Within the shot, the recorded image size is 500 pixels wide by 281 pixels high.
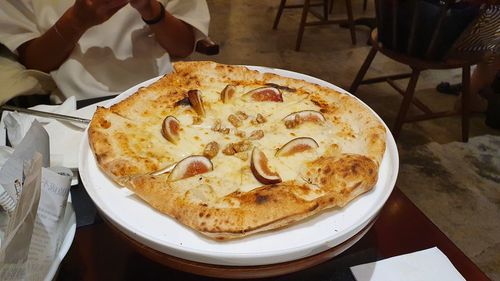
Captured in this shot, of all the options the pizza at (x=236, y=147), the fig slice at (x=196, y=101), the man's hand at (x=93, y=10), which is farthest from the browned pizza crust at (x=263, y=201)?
the man's hand at (x=93, y=10)

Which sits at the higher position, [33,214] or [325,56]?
[33,214]

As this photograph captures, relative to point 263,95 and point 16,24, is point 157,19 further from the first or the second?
point 263,95

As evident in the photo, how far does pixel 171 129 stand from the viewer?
91 centimetres

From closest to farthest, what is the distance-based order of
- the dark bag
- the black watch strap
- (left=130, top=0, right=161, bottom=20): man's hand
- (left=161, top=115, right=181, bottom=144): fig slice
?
(left=161, top=115, right=181, bottom=144): fig slice
(left=130, top=0, right=161, bottom=20): man's hand
the black watch strap
the dark bag

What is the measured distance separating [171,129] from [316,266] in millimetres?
400

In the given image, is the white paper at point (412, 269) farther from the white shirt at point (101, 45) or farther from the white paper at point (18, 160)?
the white shirt at point (101, 45)

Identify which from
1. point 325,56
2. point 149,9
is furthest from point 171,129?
point 325,56

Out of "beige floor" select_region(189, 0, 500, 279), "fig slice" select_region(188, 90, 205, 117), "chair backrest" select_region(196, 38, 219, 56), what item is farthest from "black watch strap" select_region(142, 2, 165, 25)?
"beige floor" select_region(189, 0, 500, 279)

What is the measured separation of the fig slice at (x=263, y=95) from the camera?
1058 mm

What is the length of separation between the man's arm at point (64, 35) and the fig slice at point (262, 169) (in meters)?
0.66

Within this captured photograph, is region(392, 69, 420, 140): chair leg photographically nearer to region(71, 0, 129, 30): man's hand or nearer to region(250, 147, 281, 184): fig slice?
region(71, 0, 129, 30): man's hand

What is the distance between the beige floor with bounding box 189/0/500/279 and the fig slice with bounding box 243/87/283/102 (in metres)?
1.67

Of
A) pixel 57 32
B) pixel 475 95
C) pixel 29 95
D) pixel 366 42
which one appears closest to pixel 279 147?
pixel 57 32

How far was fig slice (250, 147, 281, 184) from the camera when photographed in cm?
79
